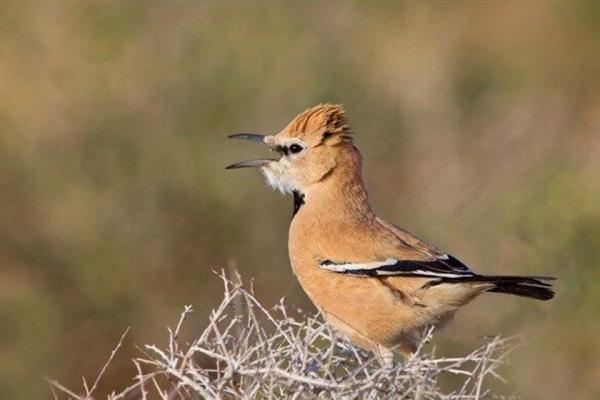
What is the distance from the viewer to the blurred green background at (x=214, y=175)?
993 centimetres

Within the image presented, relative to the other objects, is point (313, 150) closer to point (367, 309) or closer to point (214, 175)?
point (367, 309)

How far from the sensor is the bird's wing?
6906 mm

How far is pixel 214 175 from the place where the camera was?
35.8 ft

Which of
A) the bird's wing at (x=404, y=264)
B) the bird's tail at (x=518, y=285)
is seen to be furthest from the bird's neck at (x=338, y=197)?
the bird's tail at (x=518, y=285)

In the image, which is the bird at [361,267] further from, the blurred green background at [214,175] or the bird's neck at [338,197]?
the blurred green background at [214,175]

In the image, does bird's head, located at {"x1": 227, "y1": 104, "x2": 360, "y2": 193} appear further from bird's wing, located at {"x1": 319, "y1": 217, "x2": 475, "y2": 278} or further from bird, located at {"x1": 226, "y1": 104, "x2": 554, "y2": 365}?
bird's wing, located at {"x1": 319, "y1": 217, "x2": 475, "y2": 278}

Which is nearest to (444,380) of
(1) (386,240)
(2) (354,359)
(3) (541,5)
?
(1) (386,240)

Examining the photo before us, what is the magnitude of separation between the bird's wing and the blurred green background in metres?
1.51

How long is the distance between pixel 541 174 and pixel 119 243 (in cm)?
331

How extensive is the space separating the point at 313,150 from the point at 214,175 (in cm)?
331

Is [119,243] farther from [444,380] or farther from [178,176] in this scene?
[444,380]

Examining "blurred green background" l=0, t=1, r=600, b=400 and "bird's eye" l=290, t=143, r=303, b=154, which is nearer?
"bird's eye" l=290, t=143, r=303, b=154

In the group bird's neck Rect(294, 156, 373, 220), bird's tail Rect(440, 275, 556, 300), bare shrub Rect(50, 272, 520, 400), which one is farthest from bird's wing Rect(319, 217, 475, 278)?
bare shrub Rect(50, 272, 520, 400)

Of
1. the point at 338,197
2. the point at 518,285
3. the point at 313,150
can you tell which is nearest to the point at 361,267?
the point at 338,197
